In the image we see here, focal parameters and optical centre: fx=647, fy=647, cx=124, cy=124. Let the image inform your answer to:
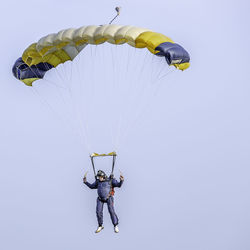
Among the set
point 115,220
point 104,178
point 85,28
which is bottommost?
point 115,220

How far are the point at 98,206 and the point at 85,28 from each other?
5403mm

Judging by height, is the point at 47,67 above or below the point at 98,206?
above

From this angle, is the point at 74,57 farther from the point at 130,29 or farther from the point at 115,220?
the point at 115,220

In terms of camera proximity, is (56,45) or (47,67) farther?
(47,67)

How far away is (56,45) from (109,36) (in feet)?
5.86

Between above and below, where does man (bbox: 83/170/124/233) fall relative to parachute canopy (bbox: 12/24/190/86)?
below

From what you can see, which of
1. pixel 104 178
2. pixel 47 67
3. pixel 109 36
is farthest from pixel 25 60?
pixel 104 178

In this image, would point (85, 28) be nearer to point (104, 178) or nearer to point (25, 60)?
point (25, 60)

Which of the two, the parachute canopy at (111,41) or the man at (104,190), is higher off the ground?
the parachute canopy at (111,41)

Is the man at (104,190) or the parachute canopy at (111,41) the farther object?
the man at (104,190)

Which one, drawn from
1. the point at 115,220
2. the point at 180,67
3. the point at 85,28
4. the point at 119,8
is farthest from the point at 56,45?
the point at 115,220

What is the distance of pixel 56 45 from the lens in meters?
19.9

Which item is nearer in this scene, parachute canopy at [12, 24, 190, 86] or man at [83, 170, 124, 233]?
parachute canopy at [12, 24, 190, 86]

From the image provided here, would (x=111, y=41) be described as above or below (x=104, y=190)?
above
